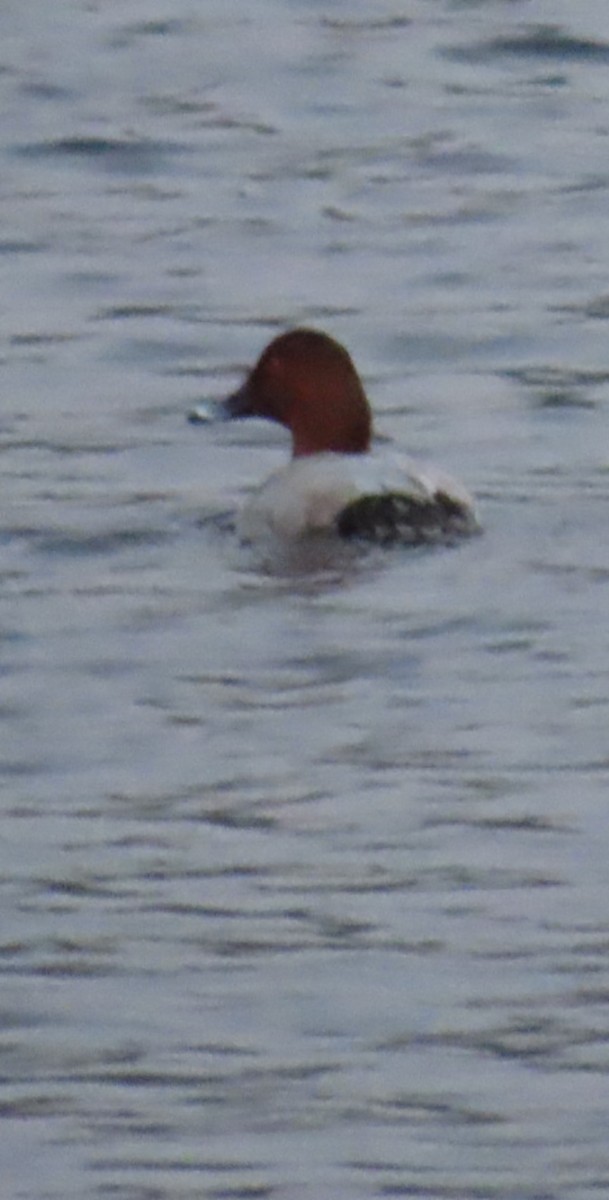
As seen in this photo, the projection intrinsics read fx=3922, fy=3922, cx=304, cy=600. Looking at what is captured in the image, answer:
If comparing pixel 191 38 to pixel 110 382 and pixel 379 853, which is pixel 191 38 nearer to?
pixel 110 382

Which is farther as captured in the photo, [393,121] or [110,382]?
[393,121]

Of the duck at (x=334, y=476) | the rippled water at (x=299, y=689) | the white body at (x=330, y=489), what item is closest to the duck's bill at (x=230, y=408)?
the duck at (x=334, y=476)

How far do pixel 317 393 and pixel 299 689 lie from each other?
2.33 metres

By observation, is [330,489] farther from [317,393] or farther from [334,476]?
[317,393]

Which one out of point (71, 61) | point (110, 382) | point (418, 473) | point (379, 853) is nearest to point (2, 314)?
point (110, 382)

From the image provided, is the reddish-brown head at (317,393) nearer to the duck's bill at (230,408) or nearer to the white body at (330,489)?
the duck's bill at (230,408)

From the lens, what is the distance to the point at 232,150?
17.1m

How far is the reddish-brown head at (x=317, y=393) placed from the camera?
11125 mm

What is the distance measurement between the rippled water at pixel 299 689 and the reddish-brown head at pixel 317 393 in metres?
0.34

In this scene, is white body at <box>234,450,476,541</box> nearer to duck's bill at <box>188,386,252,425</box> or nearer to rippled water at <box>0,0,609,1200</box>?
rippled water at <box>0,0,609,1200</box>

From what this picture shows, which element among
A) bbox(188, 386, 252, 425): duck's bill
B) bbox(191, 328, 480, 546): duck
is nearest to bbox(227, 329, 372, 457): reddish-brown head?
bbox(191, 328, 480, 546): duck

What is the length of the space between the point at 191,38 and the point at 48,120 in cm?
158

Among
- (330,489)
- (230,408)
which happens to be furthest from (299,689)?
(230,408)

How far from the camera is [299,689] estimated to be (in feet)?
29.3
